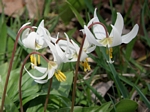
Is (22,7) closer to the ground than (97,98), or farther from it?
farther from it

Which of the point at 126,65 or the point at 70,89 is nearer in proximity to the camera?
the point at 70,89

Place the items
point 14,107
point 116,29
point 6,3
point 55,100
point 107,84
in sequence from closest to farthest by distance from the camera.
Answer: point 116,29, point 14,107, point 55,100, point 107,84, point 6,3

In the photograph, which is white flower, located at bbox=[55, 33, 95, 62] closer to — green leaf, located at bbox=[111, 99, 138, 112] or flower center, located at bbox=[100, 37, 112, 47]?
flower center, located at bbox=[100, 37, 112, 47]

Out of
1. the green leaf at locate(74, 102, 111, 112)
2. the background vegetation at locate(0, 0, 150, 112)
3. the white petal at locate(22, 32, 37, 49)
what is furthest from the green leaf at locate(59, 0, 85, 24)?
the white petal at locate(22, 32, 37, 49)

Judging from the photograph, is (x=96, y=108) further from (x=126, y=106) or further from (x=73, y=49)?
(x=73, y=49)

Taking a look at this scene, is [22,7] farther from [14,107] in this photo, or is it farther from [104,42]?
[104,42]

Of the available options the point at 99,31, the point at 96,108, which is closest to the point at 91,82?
the point at 96,108

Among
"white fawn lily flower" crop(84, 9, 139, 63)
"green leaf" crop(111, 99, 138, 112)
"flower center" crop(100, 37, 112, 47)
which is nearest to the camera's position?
"white fawn lily flower" crop(84, 9, 139, 63)

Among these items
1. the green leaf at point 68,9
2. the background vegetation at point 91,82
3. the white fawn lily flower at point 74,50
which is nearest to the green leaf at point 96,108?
the background vegetation at point 91,82

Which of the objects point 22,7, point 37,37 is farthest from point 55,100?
point 22,7
